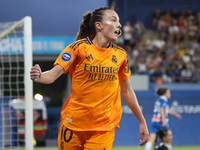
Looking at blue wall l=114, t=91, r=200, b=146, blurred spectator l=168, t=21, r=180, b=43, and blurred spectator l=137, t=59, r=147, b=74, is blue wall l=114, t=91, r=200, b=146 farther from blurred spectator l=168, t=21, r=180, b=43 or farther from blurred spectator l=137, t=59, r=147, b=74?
blurred spectator l=168, t=21, r=180, b=43

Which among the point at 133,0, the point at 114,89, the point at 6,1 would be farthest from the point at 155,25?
the point at 114,89

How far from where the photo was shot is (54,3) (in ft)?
48.1

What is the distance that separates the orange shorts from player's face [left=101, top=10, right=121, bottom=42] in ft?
3.06

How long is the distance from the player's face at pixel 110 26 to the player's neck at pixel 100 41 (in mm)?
40

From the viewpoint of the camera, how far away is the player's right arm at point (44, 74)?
2768 mm

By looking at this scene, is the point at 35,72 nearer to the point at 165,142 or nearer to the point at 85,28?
the point at 85,28

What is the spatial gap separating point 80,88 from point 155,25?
17874 millimetres

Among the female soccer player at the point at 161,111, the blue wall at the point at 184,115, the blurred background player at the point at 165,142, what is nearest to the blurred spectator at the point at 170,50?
the blue wall at the point at 184,115

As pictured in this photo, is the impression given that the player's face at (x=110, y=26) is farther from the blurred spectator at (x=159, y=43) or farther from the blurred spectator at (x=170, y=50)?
the blurred spectator at (x=159, y=43)

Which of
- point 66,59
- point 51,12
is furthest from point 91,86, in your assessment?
point 51,12

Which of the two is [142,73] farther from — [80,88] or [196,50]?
[80,88]

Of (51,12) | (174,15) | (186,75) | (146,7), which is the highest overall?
(146,7)

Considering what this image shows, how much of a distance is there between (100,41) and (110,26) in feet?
0.60

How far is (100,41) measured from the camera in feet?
11.1
